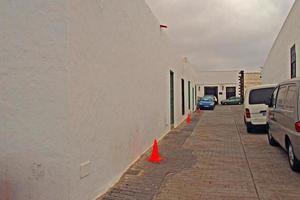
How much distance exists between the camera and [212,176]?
6043 mm

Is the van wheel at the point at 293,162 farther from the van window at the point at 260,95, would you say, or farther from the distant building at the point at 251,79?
the distant building at the point at 251,79

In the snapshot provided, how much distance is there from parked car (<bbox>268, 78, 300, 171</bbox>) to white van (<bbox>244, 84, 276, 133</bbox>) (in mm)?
3668

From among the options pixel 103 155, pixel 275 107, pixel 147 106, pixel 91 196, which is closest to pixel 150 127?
pixel 147 106

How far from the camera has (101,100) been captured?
5.00m

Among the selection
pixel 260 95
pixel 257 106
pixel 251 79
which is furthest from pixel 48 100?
pixel 251 79

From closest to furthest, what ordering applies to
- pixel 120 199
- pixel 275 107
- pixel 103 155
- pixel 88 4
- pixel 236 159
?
1. pixel 88 4
2. pixel 120 199
3. pixel 103 155
4. pixel 236 159
5. pixel 275 107

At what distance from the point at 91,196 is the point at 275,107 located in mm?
5665

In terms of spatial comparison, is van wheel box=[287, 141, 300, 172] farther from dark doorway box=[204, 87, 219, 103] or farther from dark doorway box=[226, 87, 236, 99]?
dark doorway box=[226, 87, 236, 99]

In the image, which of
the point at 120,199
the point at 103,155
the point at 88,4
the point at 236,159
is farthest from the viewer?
the point at 236,159

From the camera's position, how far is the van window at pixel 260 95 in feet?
38.9

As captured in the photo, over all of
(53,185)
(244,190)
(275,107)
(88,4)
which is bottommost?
(244,190)

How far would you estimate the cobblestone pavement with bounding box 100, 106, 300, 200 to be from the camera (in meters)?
5.01

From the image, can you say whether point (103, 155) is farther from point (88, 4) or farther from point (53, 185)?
point (88, 4)

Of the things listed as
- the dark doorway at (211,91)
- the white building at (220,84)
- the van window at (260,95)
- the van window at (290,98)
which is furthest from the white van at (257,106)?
the dark doorway at (211,91)
